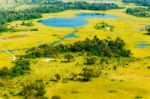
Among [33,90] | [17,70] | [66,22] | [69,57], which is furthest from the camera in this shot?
[66,22]

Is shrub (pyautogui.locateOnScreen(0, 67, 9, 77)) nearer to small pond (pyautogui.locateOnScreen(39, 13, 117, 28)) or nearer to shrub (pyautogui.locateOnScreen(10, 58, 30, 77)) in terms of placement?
shrub (pyautogui.locateOnScreen(10, 58, 30, 77))

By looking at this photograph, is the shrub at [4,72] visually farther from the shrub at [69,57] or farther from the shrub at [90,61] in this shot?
the shrub at [90,61]

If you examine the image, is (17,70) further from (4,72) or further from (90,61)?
(90,61)

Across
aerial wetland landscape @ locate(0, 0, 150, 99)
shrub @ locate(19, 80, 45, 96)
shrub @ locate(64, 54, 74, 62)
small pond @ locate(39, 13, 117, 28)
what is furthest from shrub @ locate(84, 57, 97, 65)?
small pond @ locate(39, 13, 117, 28)

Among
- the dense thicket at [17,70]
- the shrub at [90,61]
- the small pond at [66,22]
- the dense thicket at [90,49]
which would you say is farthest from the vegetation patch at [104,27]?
the dense thicket at [17,70]

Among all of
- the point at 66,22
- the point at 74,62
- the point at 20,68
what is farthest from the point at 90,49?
the point at 66,22

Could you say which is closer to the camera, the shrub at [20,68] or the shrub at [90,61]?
the shrub at [20,68]

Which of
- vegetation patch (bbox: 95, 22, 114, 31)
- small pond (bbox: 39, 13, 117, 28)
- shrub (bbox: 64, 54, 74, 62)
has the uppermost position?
shrub (bbox: 64, 54, 74, 62)
